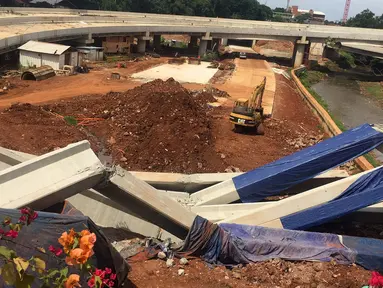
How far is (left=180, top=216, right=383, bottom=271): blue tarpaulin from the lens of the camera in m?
7.84

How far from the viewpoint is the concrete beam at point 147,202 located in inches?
292

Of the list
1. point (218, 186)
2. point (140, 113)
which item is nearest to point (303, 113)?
point (140, 113)

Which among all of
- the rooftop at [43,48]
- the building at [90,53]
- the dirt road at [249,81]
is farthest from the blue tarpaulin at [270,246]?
the building at [90,53]

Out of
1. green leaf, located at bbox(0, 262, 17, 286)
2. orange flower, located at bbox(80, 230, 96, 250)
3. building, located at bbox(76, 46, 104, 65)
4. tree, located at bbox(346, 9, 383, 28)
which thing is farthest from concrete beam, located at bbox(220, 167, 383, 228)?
tree, located at bbox(346, 9, 383, 28)

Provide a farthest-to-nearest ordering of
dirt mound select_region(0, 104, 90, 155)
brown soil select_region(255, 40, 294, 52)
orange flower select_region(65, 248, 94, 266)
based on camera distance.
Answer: brown soil select_region(255, 40, 294, 52), dirt mound select_region(0, 104, 90, 155), orange flower select_region(65, 248, 94, 266)

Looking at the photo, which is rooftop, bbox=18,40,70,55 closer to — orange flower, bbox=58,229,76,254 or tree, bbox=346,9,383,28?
orange flower, bbox=58,229,76,254

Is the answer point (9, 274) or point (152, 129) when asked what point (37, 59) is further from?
point (9, 274)

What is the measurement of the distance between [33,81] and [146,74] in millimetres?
11368

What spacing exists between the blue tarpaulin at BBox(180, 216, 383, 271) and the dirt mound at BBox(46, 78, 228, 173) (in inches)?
286

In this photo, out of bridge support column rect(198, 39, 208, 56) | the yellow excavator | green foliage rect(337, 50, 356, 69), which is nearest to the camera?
the yellow excavator

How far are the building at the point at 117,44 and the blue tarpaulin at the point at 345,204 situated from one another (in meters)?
42.1

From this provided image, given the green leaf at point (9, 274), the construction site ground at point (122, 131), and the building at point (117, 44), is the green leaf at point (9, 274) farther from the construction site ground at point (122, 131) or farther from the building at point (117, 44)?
the building at point (117, 44)

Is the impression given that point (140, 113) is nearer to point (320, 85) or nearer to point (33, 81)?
point (33, 81)

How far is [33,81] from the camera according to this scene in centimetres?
2948
